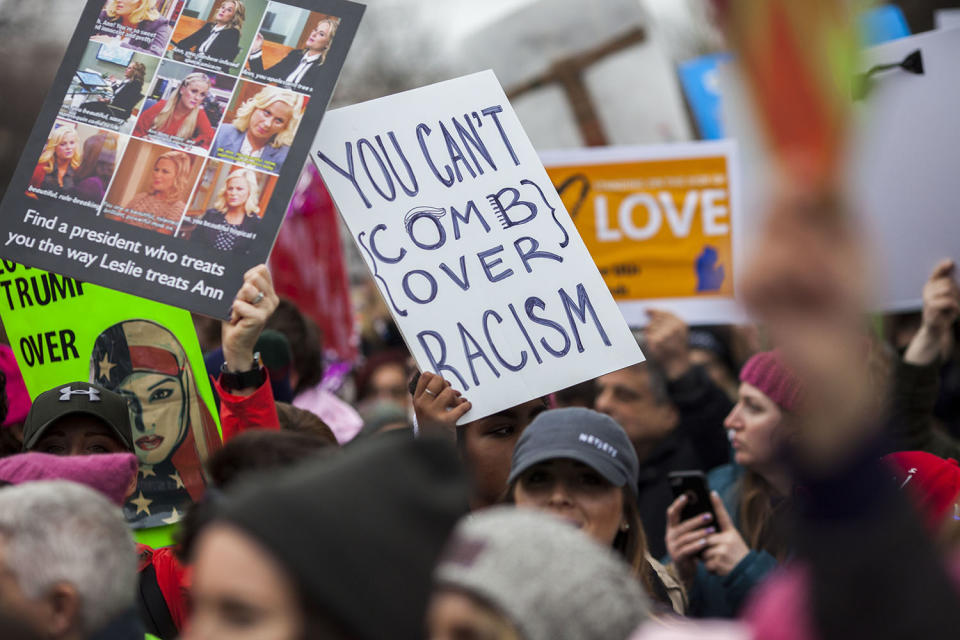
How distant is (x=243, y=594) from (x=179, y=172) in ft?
6.74

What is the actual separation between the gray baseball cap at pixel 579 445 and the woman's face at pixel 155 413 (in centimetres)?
117

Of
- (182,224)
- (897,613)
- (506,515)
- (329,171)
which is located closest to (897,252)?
(329,171)

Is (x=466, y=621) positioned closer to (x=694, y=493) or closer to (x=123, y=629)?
(x=123, y=629)

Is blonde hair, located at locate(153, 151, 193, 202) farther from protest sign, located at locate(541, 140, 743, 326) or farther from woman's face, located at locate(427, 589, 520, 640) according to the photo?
protest sign, located at locate(541, 140, 743, 326)

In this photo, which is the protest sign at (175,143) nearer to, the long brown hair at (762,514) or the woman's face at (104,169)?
the woman's face at (104,169)

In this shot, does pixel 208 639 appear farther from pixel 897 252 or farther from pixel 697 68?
pixel 697 68

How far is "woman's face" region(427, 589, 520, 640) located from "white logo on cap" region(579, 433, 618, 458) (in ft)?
4.64

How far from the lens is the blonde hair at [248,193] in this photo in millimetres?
3436

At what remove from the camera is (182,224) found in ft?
11.2

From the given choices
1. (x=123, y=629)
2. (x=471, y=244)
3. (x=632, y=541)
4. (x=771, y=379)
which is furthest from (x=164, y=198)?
(x=771, y=379)

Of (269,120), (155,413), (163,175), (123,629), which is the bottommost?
(155,413)

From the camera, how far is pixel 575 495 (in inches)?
125

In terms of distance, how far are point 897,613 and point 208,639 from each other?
0.96 metres

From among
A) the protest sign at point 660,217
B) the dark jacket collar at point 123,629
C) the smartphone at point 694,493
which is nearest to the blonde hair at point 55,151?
the dark jacket collar at point 123,629
